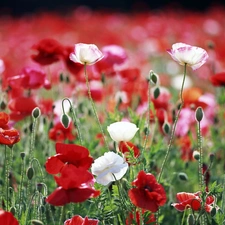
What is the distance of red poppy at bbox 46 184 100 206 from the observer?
1719 mm

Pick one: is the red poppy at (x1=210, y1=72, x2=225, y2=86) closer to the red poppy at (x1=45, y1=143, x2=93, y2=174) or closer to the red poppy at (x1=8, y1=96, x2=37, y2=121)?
the red poppy at (x1=8, y1=96, x2=37, y2=121)

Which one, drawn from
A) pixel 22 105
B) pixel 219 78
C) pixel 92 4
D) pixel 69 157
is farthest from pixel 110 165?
pixel 92 4

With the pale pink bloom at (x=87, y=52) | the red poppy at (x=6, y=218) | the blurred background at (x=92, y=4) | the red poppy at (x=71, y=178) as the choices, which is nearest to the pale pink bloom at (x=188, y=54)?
the pale pink bloom at (x=87, y=52)

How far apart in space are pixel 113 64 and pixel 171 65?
357cm

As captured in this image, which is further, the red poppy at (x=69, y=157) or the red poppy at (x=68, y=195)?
the red poppy at (x=69, y=157)

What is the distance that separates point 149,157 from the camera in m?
2.53

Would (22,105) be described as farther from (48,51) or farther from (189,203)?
(189,203)

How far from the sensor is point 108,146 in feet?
7.17

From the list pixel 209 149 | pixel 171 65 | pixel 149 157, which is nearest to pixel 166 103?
pixel 209 149

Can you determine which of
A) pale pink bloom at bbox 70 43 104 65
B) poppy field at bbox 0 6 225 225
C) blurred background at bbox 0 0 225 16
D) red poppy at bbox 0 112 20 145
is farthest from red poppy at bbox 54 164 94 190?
blurred background at bbox 0 0 225 16

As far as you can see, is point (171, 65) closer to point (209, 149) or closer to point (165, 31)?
point (165, 31)

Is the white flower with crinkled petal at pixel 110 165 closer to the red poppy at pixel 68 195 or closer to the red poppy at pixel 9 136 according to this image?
the red poppy at pixel 68 195

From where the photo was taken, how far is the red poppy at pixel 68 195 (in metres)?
1.72

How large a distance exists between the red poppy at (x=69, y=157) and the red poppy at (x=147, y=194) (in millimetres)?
145
